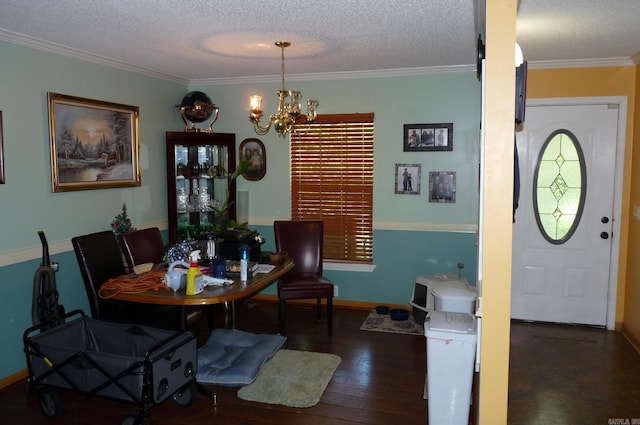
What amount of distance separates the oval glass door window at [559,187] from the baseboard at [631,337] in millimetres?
935

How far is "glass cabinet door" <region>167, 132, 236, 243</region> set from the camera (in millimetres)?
5168

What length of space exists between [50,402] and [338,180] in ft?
10.9

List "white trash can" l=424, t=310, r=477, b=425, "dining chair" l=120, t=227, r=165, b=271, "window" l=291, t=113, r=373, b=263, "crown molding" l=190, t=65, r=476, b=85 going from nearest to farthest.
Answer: "white trash can" l=424, t=310, r=477, b=425
"dining chair" l=120, t=227, r=165, b=271
"crown molding" l=190, t=65, r=476, b=85
"window" l=291, t=113, r=373, b=263

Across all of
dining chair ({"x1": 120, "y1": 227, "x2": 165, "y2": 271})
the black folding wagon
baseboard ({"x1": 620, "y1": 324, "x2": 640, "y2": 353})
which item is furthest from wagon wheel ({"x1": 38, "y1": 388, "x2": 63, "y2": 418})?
baseboard ({"x1": 620, "y1": 324, "x2": 640, "y2": 353})

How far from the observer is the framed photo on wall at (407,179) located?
5121 mm

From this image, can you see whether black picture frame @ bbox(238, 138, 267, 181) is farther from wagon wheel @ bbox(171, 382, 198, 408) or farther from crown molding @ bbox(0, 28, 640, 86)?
wagon wheel @ bbox(171, 382, 198, 408)

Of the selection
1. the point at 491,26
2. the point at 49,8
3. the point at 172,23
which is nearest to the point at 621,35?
the point at 491,26

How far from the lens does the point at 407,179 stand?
5.14 meters

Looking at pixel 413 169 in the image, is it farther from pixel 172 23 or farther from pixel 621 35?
pixel 172 23

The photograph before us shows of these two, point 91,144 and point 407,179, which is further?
point 407,179

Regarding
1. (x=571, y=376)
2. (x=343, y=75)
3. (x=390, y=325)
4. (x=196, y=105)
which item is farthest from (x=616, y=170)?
(x=196, y=105)

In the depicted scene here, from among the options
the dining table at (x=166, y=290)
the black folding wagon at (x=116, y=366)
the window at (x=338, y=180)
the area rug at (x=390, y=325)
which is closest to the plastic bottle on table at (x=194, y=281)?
the dining table at (x=166, y=290)

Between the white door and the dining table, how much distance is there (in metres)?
2.63

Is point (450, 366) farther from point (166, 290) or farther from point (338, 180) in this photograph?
point (338, 180)
